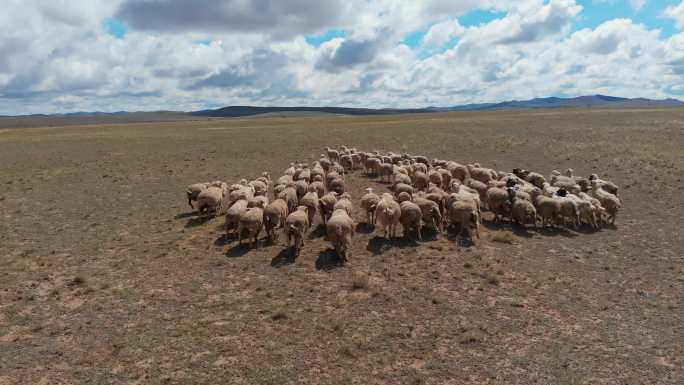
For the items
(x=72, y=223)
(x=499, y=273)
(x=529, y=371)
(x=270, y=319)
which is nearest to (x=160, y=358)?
(x=270, y=319)

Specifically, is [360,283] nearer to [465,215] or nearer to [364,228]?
[364,228]

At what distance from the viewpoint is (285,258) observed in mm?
12812

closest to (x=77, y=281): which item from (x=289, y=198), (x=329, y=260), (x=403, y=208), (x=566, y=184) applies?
(x=329, y=260)

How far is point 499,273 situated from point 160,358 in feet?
29.4

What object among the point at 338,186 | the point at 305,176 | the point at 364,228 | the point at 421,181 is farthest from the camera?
the point at 305,176

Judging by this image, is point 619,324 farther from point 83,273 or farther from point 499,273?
point 83,273

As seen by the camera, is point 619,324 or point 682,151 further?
point 682,151

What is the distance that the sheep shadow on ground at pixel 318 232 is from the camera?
1495 centimetres

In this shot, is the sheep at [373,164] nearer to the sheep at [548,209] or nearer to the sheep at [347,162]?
the sheep at [347,162]

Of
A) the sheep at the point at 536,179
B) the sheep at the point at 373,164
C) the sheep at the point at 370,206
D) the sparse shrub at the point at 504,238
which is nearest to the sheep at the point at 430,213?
the sheep at the point at 370,206

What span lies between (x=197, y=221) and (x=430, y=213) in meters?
9.81

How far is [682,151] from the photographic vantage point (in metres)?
33.4

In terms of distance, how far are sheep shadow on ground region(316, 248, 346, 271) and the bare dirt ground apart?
7cm

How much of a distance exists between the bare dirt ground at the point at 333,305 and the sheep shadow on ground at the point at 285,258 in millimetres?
103
